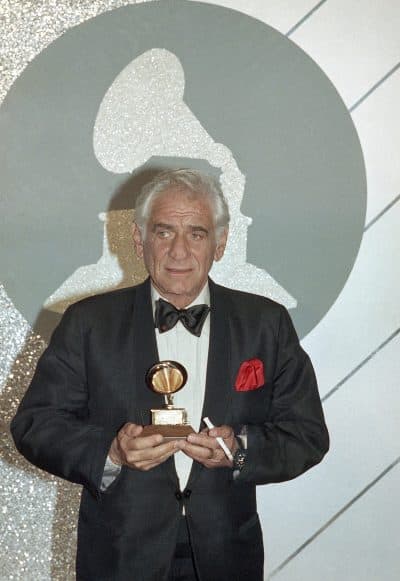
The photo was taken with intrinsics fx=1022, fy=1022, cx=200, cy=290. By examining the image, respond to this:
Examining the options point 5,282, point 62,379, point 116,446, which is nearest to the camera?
point 116,446

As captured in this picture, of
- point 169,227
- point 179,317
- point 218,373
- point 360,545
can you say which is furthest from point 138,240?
point 360,545

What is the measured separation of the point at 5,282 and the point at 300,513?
1.18m

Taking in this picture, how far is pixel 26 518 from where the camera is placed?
126 inches

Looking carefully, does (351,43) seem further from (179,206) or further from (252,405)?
(252,405)

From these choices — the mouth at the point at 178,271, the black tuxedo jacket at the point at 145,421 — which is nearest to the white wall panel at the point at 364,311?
A: the black tuxedo jacket at the point at 145,421

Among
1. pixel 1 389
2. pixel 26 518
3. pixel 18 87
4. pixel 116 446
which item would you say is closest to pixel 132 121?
pixel 18 87

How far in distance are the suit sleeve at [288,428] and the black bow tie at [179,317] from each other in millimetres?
176

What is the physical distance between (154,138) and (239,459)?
147 centimetres

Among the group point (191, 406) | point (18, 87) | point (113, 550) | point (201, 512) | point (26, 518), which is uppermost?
point (18, 87)

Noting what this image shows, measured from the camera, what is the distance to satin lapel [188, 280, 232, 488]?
209 cm

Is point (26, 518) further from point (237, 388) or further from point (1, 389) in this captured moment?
point (237, 388)

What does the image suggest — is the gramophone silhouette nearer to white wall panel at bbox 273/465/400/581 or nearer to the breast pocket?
white wall panel at bbox 273/465/400/581

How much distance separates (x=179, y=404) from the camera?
84.0 inches

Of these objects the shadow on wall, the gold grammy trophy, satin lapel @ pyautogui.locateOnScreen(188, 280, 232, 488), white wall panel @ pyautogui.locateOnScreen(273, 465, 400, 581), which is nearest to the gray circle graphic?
the shadow on wall
